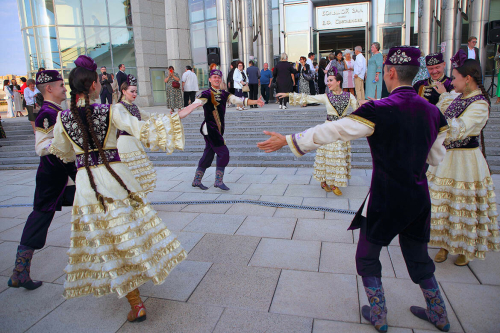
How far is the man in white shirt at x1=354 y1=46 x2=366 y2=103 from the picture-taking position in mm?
10992

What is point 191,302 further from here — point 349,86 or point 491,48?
point 491,48

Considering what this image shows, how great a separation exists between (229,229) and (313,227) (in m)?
1.05

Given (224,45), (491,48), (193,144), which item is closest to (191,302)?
(193,144)

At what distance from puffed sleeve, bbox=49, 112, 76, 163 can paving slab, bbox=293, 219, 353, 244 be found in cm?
254

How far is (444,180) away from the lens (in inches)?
131

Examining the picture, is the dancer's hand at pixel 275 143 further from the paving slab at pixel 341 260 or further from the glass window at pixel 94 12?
the glass window at pixel 94 12

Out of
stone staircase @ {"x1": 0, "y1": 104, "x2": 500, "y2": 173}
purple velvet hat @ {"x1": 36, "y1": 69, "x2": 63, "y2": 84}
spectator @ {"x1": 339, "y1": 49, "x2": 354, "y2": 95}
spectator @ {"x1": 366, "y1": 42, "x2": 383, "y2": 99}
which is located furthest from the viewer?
spectator @ {"x1": 339, "y1": 49, "x2": 354, "y2": 95}

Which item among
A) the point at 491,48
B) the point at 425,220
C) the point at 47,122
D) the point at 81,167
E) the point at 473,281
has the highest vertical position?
the point at 491,48

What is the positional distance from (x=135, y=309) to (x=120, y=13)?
20.4 m

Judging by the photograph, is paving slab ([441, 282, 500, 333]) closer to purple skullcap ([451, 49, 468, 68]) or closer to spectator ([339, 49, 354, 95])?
purple skullcap ([451, 49, 468, 68])

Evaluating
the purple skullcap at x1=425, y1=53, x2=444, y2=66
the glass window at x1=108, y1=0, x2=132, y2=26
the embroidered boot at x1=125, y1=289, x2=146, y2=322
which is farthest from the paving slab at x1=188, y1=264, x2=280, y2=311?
the glass window at x1=108, y1=0, x2=132, y2=26

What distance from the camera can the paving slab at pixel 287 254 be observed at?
11.2ft

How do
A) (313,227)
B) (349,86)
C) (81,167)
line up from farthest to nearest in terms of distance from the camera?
(349,86) < (313,227) < (81,167)

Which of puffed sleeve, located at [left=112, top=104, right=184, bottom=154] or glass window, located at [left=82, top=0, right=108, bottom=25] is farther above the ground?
glass window, located at [left=82, top=0, right=108, bottom=25]
